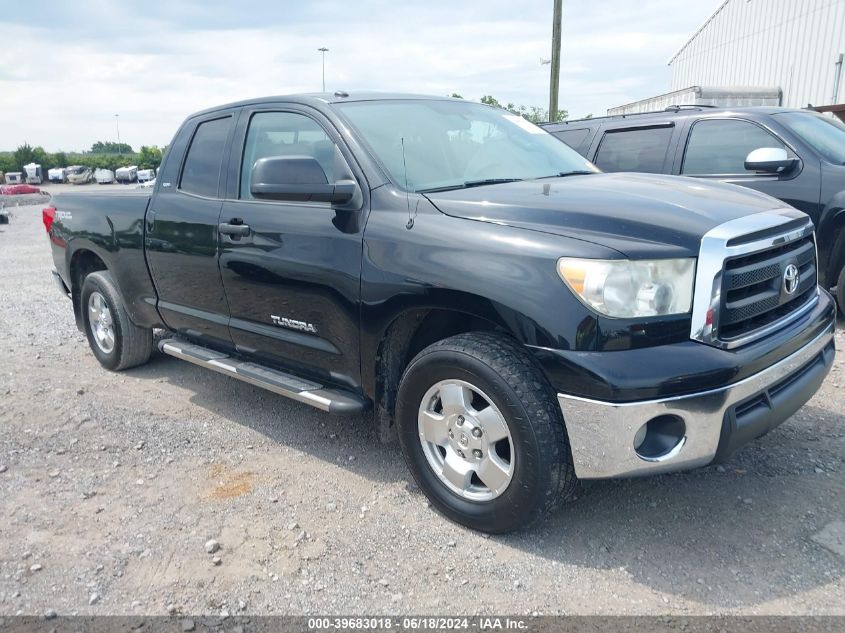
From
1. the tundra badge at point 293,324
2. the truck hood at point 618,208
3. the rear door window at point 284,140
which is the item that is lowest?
the tundra badge at point 293,324

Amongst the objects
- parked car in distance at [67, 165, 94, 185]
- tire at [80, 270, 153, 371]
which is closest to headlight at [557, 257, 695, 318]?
tire at [80, 270, 153, 371]

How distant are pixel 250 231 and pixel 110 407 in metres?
1.83

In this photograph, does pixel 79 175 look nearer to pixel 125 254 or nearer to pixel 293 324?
pixel 125 254

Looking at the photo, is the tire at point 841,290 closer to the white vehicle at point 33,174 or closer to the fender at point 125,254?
the fender at point 125,254

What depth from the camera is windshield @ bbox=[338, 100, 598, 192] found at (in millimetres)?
3398

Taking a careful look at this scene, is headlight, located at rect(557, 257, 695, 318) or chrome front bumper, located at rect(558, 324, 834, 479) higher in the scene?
headlight, located at rect(557, 257, 695, 318)

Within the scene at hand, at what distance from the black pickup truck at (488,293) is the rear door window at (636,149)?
2462 mm

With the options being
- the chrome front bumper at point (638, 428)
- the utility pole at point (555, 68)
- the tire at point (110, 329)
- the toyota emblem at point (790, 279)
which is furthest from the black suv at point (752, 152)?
the utility pole at point (555, 68)

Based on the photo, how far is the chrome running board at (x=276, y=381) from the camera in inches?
133

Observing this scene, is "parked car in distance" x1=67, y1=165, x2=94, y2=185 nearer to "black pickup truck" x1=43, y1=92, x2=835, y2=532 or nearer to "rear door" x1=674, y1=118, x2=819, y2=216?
"rear door" x1=674, y1=118, x2=819, y2=216

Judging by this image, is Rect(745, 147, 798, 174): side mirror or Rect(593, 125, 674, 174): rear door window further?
Rect(593, 125, 674, 174): rear door window

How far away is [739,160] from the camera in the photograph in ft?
19.6

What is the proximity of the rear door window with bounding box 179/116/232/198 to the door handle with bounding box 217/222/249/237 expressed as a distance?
14.6 inches

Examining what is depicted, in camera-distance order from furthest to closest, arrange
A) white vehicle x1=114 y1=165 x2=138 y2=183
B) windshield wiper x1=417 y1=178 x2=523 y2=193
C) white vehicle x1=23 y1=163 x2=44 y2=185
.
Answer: white vehicle x1=23 y1=163 x2=44 y2=185, white vehicle x1=114 y1=165 x2=138 y2=183, windshield wiper x1=417 y1=178 x2=523 y2=193
